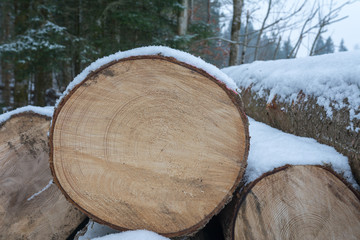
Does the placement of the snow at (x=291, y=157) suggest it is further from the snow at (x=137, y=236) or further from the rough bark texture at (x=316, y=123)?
the snow at (x=137, y=236)

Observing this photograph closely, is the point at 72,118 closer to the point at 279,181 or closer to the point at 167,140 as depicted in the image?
the point at 167,140

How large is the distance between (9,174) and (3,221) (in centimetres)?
25

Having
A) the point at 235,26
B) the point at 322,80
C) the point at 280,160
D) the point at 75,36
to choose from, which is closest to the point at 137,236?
the point at 280,160

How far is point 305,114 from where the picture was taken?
1274mm

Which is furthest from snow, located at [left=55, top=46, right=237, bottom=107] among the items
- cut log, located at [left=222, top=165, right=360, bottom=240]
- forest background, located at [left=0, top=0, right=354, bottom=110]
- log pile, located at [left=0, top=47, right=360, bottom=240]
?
forest background, located at [left=0, top=0, right=354, bottom=110]

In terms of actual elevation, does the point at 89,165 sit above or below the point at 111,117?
below

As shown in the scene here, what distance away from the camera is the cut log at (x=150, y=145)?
89cm

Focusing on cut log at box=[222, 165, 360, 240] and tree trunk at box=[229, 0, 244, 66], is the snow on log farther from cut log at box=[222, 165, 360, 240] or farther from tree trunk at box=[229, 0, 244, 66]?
tree trunk at box=[229, 0, 244, 66]

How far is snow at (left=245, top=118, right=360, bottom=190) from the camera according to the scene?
3.24 feet

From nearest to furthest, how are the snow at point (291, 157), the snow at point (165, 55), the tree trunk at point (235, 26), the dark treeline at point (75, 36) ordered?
1. the snow at point (165, 55)
2. the snow at point (291, 157)
3. the dark treeline at point (75, 36)
4. the tree trunk at point (235, 26)

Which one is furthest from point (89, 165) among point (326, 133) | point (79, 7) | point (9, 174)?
point (79, 7)

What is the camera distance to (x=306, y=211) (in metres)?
0.97

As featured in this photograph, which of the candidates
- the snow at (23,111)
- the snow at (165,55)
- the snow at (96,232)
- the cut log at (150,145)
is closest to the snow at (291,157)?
the cut log at (150,145)

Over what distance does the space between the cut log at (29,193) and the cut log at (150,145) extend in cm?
51
